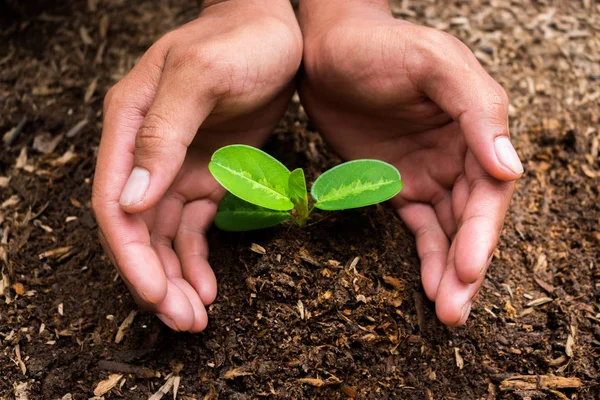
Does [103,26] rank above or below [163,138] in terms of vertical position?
below

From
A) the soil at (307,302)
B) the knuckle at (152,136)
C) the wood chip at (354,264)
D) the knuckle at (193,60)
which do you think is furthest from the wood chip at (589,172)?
the knuckle at (152,136)

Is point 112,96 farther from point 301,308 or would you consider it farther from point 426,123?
point 426,123

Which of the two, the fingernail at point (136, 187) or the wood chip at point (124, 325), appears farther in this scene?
the wood chip at point (124, 325)

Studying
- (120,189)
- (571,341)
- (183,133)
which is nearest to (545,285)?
(571,341)

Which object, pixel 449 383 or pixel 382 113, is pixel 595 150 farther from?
pixel 449 383

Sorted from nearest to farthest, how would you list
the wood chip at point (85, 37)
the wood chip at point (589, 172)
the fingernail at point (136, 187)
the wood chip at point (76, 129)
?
the fingernail at point (136, 187) < the wood chip at point (589, 172) < the wood chip at point (76, 129) < the wood chip at point (85, 37)

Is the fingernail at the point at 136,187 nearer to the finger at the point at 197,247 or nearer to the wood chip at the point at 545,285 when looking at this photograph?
the finger at the point at 197,247

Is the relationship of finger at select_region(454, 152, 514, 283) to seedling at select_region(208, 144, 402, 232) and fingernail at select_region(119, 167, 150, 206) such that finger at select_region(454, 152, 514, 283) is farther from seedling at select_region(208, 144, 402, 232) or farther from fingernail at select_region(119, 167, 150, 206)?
fingernail at select_region(119, 167, 150, 206)
